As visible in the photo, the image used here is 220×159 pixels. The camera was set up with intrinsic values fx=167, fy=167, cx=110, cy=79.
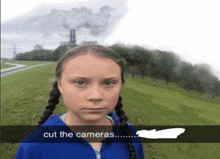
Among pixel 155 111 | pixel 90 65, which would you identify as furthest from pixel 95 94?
pixel 155 111

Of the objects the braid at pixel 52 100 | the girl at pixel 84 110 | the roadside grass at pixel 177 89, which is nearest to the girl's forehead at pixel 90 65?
the girl at pixel 84 110

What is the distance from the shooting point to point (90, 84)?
3.47 ft

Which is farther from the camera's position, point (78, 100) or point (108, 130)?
point (108, 130)

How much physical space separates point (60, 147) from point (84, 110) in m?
0.35

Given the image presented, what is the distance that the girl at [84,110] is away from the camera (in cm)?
106

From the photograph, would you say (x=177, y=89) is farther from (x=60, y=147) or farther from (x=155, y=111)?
(x=60, y=147)

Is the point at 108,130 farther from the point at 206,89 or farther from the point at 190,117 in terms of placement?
the point at 190,117

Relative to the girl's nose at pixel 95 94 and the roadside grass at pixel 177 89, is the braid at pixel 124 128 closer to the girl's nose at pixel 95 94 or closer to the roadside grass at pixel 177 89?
the girl's nose at pixel 95 94

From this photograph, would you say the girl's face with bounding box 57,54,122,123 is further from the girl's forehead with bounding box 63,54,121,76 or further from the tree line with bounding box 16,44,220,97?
the tree line with bounding box 16,44,220,97

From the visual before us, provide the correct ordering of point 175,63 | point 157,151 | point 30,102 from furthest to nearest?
point 30,102 → point 175,63 → point 157,151

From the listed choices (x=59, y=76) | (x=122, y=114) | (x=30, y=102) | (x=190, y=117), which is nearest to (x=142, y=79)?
(x=190, y=117)

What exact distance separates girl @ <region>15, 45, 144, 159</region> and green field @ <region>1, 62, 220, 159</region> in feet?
6.83

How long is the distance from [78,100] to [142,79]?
571 cm

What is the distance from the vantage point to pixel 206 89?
13.6 ft
